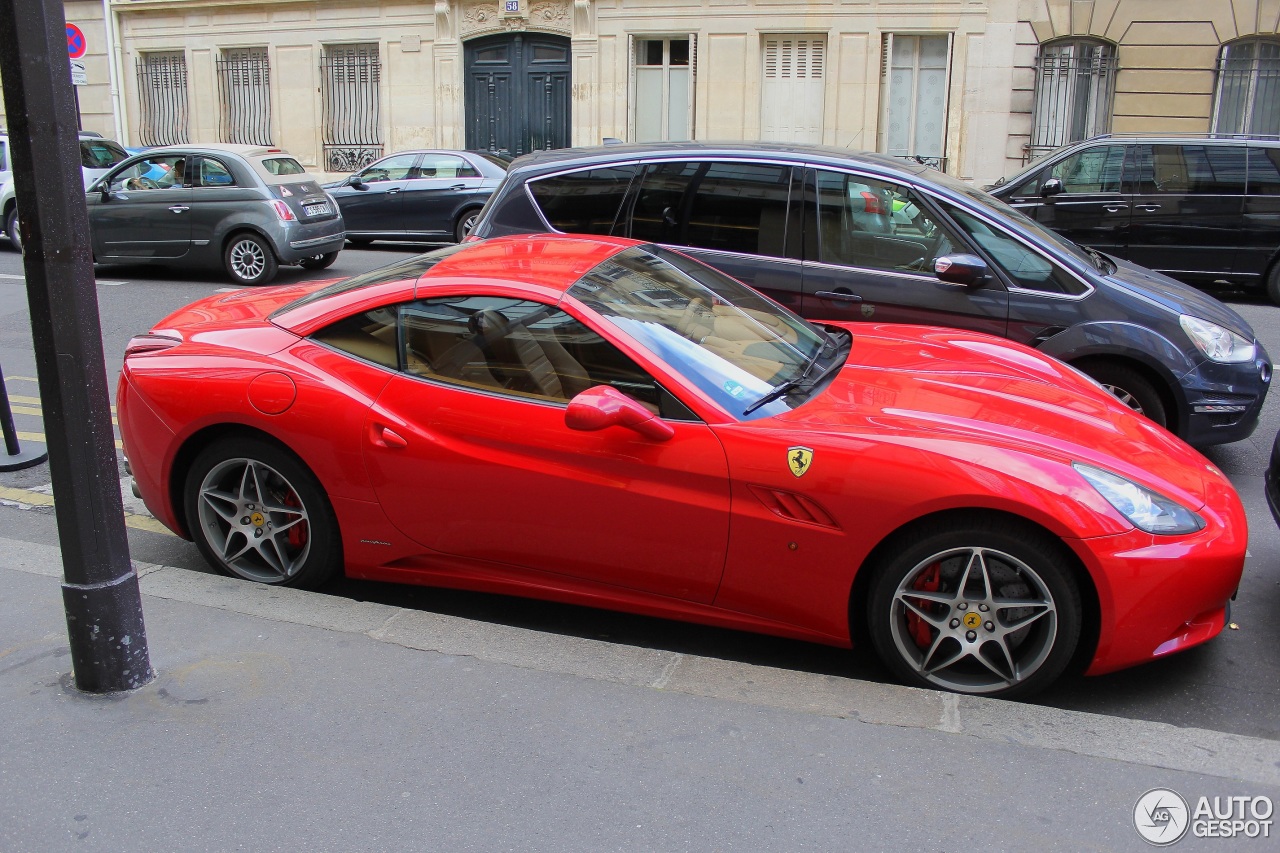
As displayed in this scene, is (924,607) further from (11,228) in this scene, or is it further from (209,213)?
(11,228)

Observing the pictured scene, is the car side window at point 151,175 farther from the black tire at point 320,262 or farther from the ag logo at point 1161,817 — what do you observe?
the ag logo at point 1161,817

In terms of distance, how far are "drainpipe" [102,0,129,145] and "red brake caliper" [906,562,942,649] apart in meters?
25.5

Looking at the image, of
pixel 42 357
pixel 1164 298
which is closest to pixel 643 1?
pixel 1164 298

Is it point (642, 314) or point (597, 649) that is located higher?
point (642, 314)

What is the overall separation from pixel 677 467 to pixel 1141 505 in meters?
1.49

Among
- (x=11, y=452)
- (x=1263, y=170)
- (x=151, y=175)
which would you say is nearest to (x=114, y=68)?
(x=151, y=175)

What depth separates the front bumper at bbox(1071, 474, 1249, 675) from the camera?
347 cm

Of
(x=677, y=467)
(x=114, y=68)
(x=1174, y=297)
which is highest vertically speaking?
(x=114, y=68)

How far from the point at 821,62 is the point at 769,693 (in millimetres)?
18779

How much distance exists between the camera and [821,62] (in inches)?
808

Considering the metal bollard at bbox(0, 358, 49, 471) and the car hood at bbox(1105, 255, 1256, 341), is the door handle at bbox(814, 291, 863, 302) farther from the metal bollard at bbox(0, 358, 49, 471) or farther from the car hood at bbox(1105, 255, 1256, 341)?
the metal bollard at bbox(0, 358, 49, 471)

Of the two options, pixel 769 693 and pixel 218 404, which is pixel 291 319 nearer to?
pixel 218 404

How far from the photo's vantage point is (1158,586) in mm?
3498

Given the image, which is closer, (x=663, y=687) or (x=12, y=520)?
(x=663, y=687)
